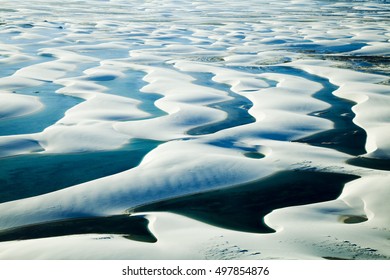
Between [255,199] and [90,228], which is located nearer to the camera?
[90,228]

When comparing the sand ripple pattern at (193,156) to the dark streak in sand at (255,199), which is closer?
the sand ripple pattern at (193,156)

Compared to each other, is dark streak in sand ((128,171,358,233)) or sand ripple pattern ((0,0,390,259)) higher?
sand ripple pattern ((0,0,390,259))

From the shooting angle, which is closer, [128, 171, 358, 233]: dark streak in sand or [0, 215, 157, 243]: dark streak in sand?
[0, 215, 157, 243]: dark streak in sand

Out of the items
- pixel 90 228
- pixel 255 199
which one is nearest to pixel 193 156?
pixel 255 199

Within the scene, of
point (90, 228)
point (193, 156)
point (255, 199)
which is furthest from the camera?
point (193, 156)

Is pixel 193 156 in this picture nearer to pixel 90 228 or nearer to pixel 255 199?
pixel 255 199

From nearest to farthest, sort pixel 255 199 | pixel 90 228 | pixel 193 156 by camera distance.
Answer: pixel 90 228 < pixel 255 199 < pixel 193 156

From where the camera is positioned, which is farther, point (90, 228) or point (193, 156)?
point (193, 156)

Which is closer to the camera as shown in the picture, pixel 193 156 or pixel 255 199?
pixel 255 199

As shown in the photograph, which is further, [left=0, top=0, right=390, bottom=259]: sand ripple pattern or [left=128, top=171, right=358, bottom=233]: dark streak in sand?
[left=128, top=171, right=358, bottom=233]: dark streak in sand

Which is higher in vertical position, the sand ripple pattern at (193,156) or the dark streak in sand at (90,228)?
the sand ripple pattern at (193,156)
